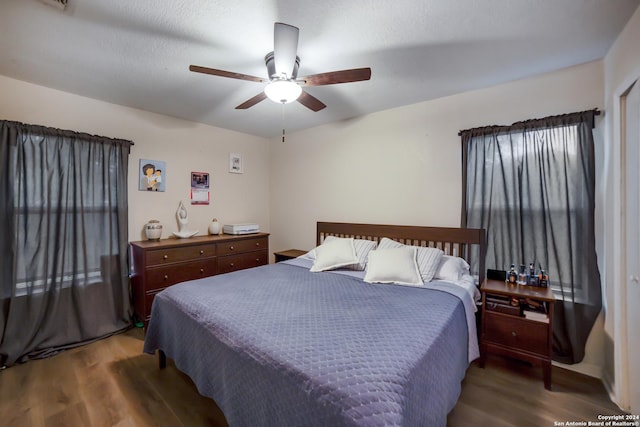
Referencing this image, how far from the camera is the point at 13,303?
229 centimetres

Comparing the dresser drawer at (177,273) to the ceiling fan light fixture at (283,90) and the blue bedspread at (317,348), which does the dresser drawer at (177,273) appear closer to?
the blue bedspread at (317,348)

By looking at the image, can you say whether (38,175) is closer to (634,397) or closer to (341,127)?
(341,127)

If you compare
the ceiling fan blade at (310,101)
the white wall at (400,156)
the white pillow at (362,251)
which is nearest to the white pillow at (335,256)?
the white pillow at (362,251)

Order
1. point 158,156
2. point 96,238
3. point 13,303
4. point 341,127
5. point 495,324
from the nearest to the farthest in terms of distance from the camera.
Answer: point 495,324
point 13,303
point 96,238
point 158,156
point 341,127

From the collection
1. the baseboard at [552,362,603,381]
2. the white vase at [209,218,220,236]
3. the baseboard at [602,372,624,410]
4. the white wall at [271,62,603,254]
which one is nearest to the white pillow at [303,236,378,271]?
the white wall at [271,62,603,254]

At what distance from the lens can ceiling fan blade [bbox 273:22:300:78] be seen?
154 centimetres

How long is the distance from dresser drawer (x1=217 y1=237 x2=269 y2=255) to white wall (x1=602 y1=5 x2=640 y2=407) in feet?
11.5

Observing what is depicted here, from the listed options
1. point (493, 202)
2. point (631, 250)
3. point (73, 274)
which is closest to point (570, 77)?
point (493, 202)

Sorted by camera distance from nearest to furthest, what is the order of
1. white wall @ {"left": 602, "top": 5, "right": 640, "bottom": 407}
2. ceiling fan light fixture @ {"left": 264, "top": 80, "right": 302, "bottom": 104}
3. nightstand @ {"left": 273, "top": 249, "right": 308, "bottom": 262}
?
white wall @ {"left": 602, "top": 5, "right": 640, "bottom": 407}
ceiling fan light fixture @ {"left": 264, "top": 80, "right": 302, "bottom": 104}
nightstand @ {"left": 273, "top": 249, "right": 308, "bottom": 262}

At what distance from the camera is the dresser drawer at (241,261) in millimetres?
3402

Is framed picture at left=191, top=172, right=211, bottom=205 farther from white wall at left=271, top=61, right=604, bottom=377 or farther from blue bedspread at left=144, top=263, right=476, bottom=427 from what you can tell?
blue bedspread at left=144, top=263, right=476, bottom=427

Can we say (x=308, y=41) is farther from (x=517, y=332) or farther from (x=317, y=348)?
(x=517, y=332)

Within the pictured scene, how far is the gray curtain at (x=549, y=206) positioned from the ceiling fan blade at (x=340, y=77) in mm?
1481

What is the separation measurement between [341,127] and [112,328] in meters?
3.49
